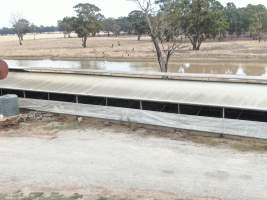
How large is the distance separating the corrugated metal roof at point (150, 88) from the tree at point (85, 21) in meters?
64.9

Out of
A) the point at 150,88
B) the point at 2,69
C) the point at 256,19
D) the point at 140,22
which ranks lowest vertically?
the point at 150,88

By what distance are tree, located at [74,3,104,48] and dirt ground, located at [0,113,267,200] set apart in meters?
71.5

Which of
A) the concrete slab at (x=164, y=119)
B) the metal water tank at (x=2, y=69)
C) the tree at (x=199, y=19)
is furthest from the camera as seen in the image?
the tree at (x=199, y=19)

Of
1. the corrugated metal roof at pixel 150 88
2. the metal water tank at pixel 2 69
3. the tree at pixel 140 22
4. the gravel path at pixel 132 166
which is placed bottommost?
the gravel path at pixel 132 166

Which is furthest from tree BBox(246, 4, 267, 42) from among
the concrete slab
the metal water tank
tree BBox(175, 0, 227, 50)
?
the concrete slab

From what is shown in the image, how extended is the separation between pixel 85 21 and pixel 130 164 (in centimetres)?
7813

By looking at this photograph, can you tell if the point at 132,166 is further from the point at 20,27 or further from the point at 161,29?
the point at 20,27

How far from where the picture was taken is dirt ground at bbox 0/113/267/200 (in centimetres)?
1148

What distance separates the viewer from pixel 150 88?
19.1 meters

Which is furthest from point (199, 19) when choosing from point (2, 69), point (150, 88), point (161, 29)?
point (150, 88)

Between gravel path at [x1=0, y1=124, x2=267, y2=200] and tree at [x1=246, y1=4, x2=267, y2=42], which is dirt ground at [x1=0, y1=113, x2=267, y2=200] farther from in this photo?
tree at [x1=246, y1=4, x2=267, y2=42]

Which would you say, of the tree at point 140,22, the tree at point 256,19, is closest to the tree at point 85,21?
the tree at point 140,22

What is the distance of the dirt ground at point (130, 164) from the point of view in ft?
37.7

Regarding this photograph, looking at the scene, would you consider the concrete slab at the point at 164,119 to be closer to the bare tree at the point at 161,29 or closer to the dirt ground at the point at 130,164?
the dirt ground at the point at 130,164
